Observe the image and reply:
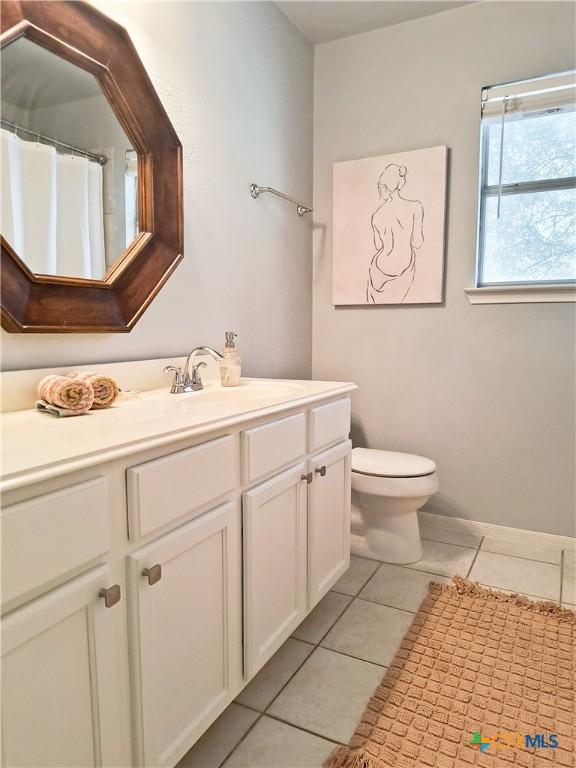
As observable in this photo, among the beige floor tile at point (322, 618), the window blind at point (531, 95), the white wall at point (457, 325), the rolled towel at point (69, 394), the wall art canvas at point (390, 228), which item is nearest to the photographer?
the rolled towel at point (69, 394)

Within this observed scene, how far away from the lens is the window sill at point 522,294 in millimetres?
2191

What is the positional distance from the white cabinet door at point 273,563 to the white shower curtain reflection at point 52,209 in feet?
2.55

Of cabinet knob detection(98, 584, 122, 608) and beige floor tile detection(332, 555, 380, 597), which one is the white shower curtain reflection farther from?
beige floor tile detection(332, 555, 380, 597)

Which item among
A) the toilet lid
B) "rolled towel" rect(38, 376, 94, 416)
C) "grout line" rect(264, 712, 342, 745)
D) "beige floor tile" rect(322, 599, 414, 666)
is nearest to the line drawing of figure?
the toilet lid

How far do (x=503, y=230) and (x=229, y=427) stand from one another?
5.97ft

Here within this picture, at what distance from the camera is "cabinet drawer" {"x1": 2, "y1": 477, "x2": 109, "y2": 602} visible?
71cm

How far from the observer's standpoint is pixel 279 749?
1.26 meters

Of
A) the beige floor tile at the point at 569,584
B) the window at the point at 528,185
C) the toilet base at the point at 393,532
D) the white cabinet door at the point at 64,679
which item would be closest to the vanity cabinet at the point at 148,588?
the white cabinet door at the point at 64,679

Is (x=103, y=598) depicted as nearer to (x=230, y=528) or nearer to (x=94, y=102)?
(x=230, y=528)

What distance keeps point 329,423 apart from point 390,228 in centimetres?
125

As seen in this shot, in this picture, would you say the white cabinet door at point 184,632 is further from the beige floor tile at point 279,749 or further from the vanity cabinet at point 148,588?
the beige floor tile at point 279,749

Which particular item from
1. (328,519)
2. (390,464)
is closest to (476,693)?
(328,519)

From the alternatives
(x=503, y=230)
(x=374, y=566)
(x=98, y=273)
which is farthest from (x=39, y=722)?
(x=503, y=230)

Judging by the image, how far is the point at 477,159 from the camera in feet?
7.61
